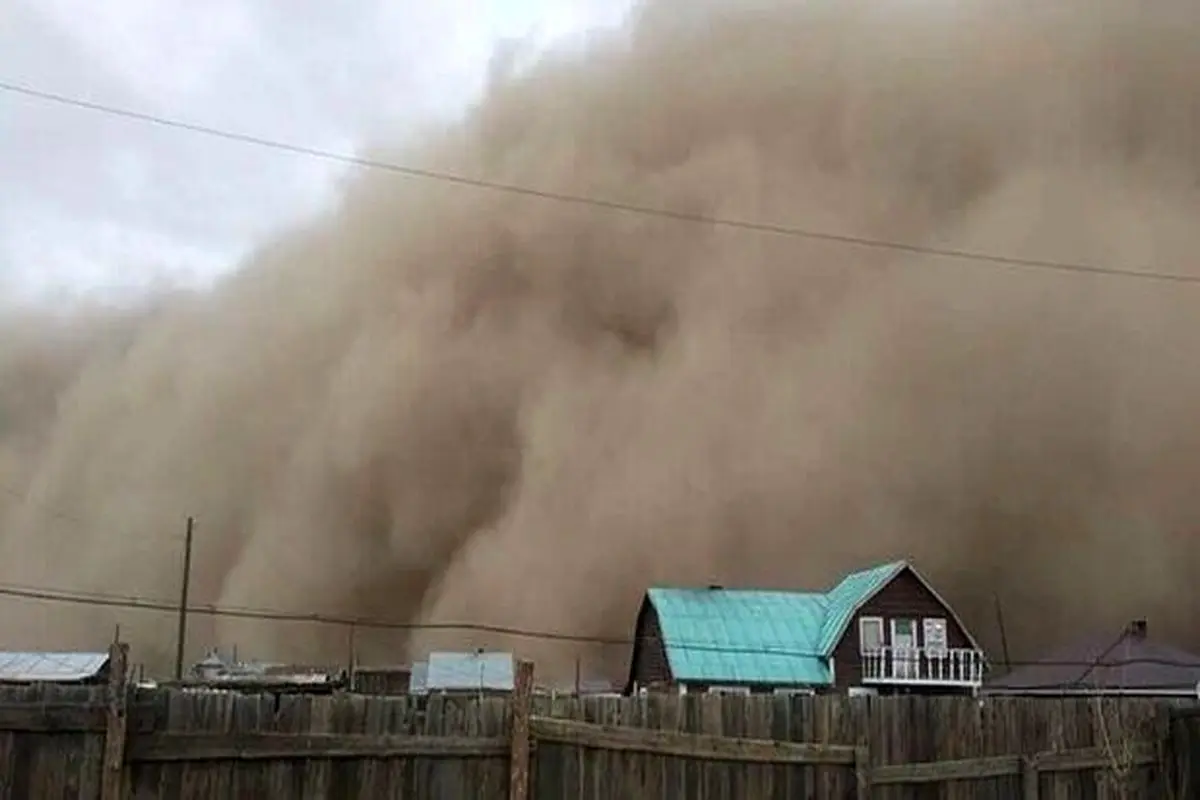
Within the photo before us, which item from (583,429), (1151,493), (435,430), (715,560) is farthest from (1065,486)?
(435,430)

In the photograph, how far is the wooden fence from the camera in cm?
472

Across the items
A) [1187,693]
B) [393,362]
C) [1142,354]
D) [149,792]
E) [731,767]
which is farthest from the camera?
[393,362]

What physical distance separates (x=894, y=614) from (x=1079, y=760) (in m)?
17.5

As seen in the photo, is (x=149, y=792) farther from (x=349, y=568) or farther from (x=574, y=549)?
(x=349, y=568)

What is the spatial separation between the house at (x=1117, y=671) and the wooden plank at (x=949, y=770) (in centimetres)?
1465

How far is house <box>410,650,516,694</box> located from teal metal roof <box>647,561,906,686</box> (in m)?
2.68

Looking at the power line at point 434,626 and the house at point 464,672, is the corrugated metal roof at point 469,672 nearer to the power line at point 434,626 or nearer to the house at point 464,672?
the house at point 464,672

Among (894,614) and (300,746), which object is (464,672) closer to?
(894,614)

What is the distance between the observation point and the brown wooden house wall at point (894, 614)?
892 inches

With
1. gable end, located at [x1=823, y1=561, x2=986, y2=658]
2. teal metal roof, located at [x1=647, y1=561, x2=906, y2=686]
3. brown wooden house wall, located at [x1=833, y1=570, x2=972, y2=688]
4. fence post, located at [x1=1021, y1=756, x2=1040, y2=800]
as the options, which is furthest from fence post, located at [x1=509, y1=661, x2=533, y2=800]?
brown wooden house wall, located at [x1=833, y1=570, x2=972, y2=688]

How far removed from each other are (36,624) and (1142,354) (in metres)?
32.5

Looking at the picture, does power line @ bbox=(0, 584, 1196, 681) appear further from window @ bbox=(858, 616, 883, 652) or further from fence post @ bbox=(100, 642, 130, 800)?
fence post @ bbox=(100, 642, 130, 800)

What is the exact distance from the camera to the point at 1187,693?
20.5m

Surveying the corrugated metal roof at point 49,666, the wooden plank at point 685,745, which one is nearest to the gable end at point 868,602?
the corrugated metal roof at point 49,666
